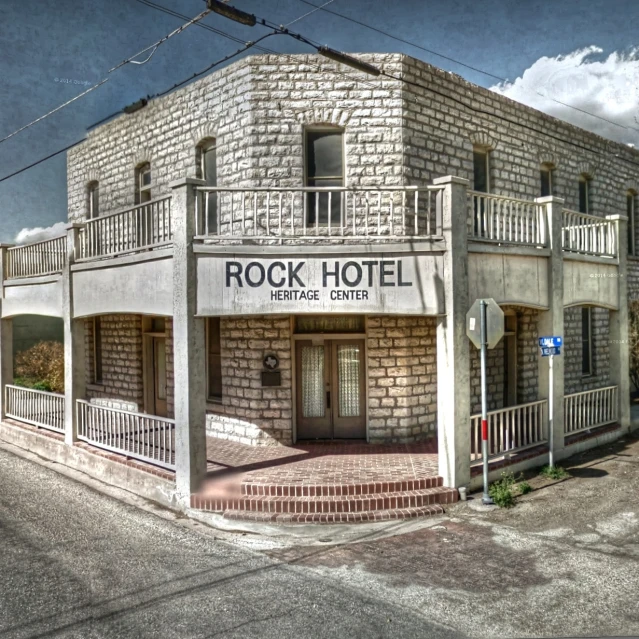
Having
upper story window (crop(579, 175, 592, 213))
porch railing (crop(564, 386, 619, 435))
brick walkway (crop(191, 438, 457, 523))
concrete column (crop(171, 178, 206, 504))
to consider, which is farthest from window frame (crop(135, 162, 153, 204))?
upper story window (crop(579, 175, 592, 213))

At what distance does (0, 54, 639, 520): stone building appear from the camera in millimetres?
8773

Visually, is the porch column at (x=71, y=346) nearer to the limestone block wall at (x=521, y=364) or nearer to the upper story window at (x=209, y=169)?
the upper story window at (x=209, y=169)

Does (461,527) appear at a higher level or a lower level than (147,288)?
lower

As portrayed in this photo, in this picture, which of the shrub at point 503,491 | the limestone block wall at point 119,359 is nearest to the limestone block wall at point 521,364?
the shrub at point 503,491

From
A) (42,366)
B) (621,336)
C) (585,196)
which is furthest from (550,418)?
(42,366)

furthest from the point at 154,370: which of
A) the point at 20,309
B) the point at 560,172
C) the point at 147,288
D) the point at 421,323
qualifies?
the point at 560,172

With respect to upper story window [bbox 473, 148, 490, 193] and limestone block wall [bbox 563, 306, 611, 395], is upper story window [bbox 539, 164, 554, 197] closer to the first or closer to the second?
upper story window [bbox 473, 148, 490, 193]

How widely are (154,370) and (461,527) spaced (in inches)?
349

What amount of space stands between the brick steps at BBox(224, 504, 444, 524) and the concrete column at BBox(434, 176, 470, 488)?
911mm

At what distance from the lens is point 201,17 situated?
8477 mm

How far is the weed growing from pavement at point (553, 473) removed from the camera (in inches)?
389

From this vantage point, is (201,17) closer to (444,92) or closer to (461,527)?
(444,92)

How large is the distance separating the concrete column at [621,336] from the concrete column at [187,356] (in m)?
8.65

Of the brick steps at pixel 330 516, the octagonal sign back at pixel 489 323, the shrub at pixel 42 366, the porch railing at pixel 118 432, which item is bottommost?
the brick steps at pixel 330 516
